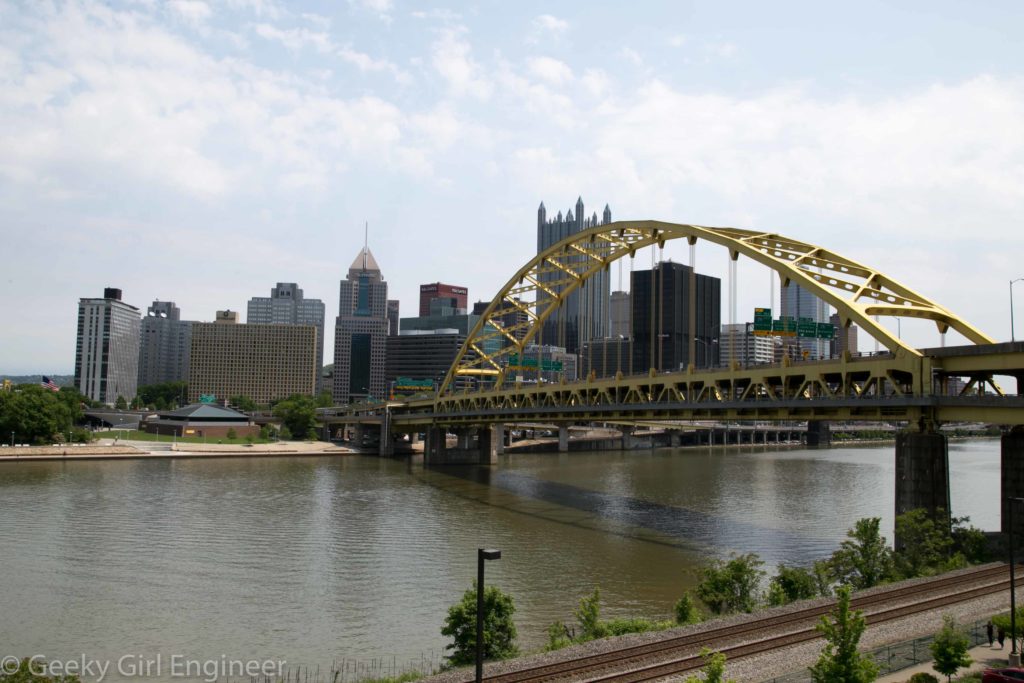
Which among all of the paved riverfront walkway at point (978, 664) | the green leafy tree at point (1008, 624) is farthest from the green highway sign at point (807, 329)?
the paved riverfront walkway at point (978, 664)

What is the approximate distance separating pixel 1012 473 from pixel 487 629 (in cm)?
2341

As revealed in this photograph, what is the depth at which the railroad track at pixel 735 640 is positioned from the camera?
18.0 metres

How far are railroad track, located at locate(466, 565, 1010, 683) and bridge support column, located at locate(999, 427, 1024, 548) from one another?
592 cm

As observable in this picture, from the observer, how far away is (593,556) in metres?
38.5

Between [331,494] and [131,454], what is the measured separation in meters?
36.8

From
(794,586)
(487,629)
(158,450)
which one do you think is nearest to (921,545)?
(794,586)

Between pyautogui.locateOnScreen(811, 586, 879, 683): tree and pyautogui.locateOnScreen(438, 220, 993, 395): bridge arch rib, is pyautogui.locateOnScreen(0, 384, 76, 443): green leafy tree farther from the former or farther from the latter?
pyautogui.locateOnScreen(811, 586, 879, 683): tree

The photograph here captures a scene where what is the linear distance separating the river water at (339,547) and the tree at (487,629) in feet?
9.38

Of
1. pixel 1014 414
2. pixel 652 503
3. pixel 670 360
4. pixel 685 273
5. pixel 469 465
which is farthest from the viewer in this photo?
pixel 670 360

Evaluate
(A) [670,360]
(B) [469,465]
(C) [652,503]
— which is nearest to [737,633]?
(C) [652,503]

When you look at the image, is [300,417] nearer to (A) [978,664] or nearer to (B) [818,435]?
(A) [978,664]

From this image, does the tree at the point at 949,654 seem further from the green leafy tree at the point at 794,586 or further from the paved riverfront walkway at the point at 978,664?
the green leafy tree at the point at 794,586

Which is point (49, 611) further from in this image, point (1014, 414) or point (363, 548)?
point (1014, 414)

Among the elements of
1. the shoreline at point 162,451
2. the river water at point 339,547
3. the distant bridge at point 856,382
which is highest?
the distant bridge at point 856,382
